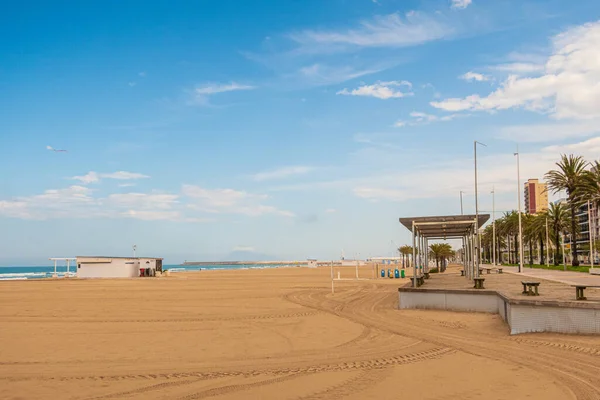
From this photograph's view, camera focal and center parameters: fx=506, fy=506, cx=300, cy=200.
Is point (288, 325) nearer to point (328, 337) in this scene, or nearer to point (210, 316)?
point (328, 337)

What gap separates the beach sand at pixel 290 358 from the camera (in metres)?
7.93

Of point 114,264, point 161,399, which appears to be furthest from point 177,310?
point 114,264

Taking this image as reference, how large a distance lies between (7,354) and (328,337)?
7410 mm

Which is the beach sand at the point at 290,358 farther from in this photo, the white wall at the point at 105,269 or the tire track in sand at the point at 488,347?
the white wall at the point at 105,269

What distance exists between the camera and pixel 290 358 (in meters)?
10.4

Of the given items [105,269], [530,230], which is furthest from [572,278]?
[530,230]

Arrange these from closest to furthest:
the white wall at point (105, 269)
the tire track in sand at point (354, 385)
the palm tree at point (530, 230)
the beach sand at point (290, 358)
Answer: the tire track in sand at point (354, 385) → the beach sand at point (290, 358) → the white wall at point (105, 269) → the palm tree at point (530, 230)

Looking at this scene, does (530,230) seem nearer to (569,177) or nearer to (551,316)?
(569,177)

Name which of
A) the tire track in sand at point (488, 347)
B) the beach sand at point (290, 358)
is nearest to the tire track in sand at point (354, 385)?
the beach sand at point (290, 358)

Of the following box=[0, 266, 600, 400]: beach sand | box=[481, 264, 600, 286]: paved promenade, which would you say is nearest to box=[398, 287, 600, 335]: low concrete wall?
box=[0, 266, 600, 400]: beach sand

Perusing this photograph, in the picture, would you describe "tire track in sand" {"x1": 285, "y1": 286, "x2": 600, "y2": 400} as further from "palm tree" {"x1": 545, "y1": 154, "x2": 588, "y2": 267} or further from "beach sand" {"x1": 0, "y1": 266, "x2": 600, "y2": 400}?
"palm tree" {"x1": 545, "y1": 154, "x2": 588, "y2": 267}

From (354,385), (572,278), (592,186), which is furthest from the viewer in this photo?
(592,186)

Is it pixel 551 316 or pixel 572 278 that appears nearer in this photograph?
pixel 551 316

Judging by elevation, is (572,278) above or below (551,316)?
below
